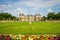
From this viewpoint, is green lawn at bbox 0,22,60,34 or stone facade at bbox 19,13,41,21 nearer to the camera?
green lawn at bbox 0,22,60,34

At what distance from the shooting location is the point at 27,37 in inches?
171

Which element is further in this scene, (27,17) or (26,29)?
(27,17)

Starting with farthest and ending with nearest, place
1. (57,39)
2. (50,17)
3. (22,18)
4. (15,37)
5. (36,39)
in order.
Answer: (22,18) → (50,17) → (15,37) → (36,39) → (57,39)

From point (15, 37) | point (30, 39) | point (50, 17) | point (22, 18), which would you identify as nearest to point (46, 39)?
point (30, 39)

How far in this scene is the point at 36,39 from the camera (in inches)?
169

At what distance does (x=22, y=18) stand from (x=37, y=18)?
4405 mm

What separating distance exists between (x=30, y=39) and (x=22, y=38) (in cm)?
22

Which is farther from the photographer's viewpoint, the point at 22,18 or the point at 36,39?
the point at 22,18

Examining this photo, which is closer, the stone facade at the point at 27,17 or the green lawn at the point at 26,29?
the green lawn at the point at 26,29

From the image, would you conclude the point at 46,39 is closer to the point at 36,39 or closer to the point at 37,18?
the point at 36,39

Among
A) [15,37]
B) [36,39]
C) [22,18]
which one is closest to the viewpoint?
[36,39]

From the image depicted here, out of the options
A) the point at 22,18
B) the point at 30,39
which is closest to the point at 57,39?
the point at 30,39

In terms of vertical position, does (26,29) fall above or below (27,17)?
below

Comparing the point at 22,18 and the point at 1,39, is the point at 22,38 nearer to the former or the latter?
the point at 1,39
